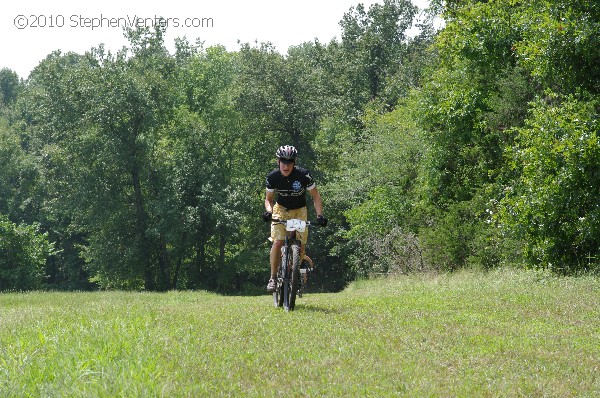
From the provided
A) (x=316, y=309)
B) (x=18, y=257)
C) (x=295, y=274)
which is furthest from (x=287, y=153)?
(x=18, y=257)

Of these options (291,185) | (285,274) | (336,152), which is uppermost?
(336,152)

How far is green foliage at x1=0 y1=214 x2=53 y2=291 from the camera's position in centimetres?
4994

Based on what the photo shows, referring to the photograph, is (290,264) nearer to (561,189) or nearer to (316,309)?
(316,309)

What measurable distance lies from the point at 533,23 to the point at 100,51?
3508 cm

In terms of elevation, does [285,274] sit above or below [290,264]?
below

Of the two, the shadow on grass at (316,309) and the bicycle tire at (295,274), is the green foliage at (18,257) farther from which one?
the bicycle tire at (295,274)

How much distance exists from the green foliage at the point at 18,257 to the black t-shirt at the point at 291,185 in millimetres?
43171

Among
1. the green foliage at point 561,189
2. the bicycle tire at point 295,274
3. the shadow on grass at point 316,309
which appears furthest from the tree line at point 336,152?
the bicycle tire at point 295,274

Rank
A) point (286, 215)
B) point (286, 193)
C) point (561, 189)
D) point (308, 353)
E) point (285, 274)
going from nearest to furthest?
point (308, 353)
point (285, 274)
point (286, 193)
point (286, 215)
point (561, 189)

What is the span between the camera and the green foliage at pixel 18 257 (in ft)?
164

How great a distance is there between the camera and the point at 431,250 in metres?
25.6

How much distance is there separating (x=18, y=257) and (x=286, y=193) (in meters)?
44.5

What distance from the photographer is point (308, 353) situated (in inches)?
284

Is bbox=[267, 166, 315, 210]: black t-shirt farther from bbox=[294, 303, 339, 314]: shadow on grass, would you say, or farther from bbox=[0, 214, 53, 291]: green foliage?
bbox=[0, 214, 53, 291]: green foliage
